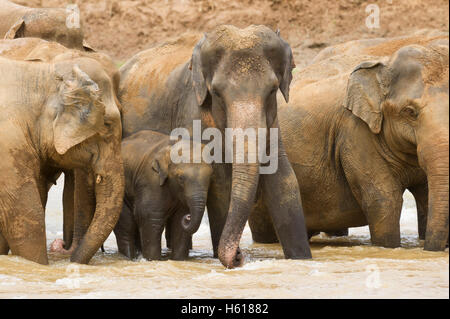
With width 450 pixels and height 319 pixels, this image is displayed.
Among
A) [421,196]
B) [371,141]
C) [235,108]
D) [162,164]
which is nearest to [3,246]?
[162,164]

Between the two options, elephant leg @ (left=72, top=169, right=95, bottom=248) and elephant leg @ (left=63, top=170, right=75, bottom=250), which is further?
elephant leg @ (left=63, top=170, right=75, bottom=250)

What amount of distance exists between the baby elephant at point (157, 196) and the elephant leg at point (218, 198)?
113 mm

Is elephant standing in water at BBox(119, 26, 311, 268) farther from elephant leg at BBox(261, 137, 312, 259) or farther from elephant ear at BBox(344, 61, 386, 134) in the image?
elephant ear at BBox(344, 61, 386, 134)

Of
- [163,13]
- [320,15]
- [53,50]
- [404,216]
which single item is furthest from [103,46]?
[53,50]

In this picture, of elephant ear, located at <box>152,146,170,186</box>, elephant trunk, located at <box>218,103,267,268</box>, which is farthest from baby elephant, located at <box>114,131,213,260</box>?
elephant trunk, located at <box>218,103,267,268</box>

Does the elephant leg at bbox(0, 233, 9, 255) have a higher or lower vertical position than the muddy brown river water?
higher

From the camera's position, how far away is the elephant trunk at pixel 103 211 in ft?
24.7

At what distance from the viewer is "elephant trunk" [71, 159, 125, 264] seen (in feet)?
24.7

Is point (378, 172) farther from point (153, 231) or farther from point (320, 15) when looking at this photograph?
point (320, 15)

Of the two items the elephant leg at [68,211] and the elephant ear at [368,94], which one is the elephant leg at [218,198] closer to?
the elephant leg at [68,211]

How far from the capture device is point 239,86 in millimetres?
7207

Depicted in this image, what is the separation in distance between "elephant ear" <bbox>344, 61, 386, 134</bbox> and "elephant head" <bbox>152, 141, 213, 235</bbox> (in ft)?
4.75

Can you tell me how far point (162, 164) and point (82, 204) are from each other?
69 cm

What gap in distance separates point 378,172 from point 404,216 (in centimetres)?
436
